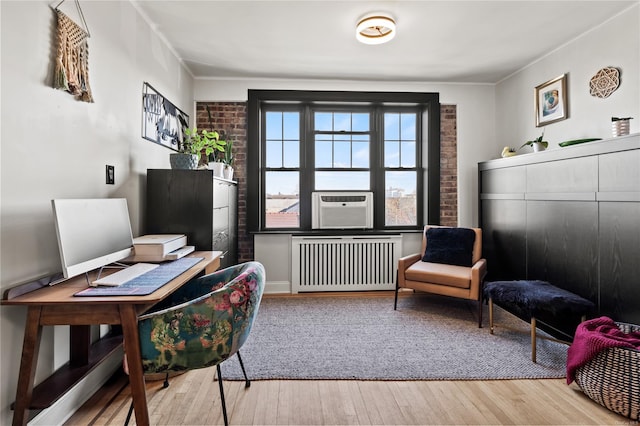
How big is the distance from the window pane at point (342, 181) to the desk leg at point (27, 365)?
3.19 m

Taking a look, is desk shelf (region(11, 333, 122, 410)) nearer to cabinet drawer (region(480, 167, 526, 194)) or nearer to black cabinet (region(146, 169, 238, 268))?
black cabinet (region(146, 169, 238, 268))

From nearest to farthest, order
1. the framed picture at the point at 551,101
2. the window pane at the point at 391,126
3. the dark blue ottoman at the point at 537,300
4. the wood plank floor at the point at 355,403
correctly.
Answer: the wood plank floor at the point at 355,403, the dark blue ottoman at the point at 537,300, the framed picture at the point at 551,101, the window pane at the point at 391,126

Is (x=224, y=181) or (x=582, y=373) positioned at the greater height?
(x=224, y=181)

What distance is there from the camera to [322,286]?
4.11 m

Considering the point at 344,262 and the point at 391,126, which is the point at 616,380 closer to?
the point at 344,262

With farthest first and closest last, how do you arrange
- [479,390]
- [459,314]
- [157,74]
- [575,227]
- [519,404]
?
[459,314], [157,74], [575,227], [479,390], [519,404]

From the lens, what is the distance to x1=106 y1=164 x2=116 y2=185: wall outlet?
7.32 feet

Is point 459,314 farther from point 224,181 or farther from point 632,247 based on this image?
point 224,181

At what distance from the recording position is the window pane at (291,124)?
4.28 meters

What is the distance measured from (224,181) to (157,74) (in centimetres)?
108

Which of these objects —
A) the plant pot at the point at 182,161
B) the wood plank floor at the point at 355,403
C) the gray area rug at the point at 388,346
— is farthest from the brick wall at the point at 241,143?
the wood plank floor at the point at 355,403

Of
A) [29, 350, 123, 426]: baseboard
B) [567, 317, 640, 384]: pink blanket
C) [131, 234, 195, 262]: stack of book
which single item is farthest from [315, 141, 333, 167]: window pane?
[567, 317, 640, 384]: pink blanket

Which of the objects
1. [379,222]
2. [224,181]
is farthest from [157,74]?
[379,222]

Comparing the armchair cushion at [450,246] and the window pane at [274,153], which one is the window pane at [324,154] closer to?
the window pane at [274,153]
